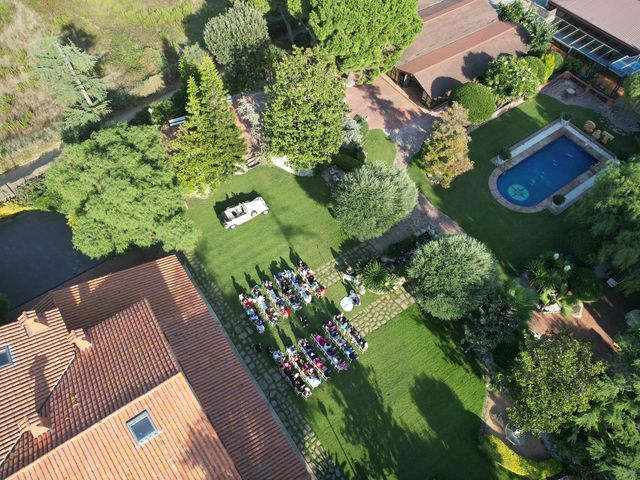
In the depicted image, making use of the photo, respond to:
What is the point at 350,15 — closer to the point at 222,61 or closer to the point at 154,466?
the point at 222,61

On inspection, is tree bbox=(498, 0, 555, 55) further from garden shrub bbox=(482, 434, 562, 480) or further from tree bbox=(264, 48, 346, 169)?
garden shrub bbox=(482, 434, 562, 480)

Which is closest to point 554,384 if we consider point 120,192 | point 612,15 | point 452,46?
point 120,192

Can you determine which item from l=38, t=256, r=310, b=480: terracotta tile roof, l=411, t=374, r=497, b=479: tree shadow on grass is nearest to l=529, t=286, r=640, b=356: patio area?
l=411, t=374, r=497, b=479: tree shadow on grass

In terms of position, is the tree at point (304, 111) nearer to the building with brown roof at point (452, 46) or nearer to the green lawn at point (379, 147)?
the green lawn at point (379, 147)

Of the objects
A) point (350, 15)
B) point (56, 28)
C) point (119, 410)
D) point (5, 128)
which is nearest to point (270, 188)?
point (350, 15)

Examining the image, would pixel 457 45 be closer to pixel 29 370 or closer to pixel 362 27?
pixel 362 27

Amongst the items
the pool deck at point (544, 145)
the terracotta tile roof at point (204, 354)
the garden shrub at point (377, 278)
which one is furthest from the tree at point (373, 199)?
the terracotta tile roof at point (204, 354)
